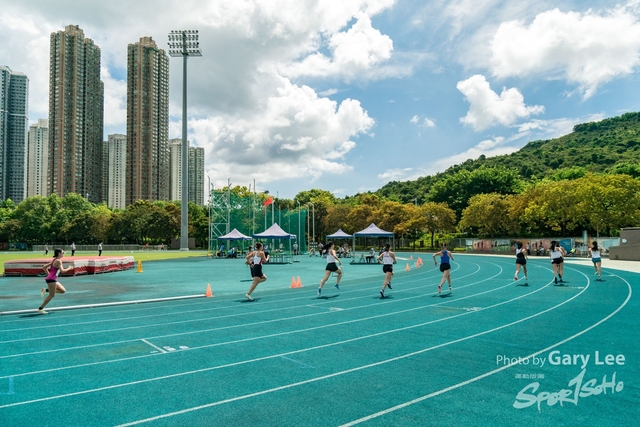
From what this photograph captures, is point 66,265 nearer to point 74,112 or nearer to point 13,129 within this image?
point 74,112

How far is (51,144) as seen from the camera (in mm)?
104562

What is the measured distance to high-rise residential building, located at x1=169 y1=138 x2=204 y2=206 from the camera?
135250 millimetres

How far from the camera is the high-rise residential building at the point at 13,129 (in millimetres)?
116188

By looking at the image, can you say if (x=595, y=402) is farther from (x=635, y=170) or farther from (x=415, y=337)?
(x=635, y=170)

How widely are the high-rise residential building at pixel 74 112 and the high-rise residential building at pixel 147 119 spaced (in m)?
11.9

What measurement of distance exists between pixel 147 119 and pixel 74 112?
17.8 m

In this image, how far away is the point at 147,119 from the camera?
107 m

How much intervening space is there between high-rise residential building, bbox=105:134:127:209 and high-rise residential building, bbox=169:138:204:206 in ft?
47.1

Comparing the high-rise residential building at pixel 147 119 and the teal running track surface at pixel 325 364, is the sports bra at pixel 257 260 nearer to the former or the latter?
the teal running track surface at pixel 325 364

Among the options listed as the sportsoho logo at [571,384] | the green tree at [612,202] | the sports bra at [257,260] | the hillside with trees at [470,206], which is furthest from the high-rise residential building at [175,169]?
the sportsoho logo at [571,384]

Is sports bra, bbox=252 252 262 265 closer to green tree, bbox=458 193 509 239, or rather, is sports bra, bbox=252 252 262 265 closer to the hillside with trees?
the hillside with trees

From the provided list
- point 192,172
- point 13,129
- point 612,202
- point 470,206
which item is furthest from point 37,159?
point 612,202

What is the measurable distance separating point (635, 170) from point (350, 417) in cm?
8253

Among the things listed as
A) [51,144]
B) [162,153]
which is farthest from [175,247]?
[51,144]
